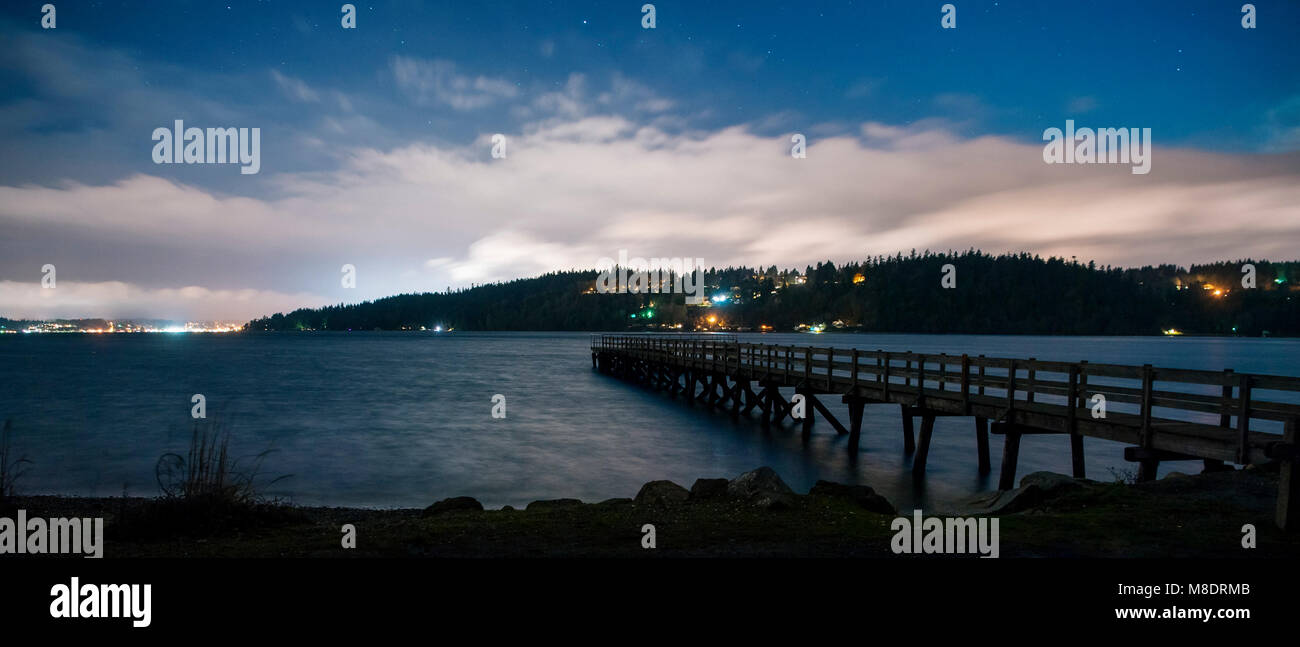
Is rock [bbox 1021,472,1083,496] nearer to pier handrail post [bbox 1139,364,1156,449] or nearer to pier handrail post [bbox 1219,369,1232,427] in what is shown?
pier handrail post [bbox 1139,364,1156,449]

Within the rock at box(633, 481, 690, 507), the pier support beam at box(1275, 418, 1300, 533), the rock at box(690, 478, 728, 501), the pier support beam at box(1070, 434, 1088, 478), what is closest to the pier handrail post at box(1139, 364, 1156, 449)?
the pier support beam at box(1070, 434, 1088, 478)

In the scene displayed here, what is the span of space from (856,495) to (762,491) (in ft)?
6.53

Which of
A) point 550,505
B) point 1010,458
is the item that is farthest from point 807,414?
point 550,505

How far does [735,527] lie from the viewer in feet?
29.2

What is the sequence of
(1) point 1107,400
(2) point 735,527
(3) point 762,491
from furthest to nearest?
(1) point 1107,400, (3) point 762,491, (2) point 735,527

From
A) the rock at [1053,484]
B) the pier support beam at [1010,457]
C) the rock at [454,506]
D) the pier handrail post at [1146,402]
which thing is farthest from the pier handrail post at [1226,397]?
the rock at [454,506]

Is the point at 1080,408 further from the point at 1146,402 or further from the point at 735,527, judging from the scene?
the point at 735,527

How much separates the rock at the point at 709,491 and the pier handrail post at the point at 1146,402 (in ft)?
24.7

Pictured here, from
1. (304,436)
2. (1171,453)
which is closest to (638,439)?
(304,436)

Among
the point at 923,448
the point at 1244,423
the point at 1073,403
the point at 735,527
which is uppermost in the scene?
the point at 1244,423

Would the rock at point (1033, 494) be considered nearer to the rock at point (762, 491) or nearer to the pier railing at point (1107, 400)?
the pier railing at point (1107, 400)

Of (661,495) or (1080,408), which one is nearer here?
(661,495)
